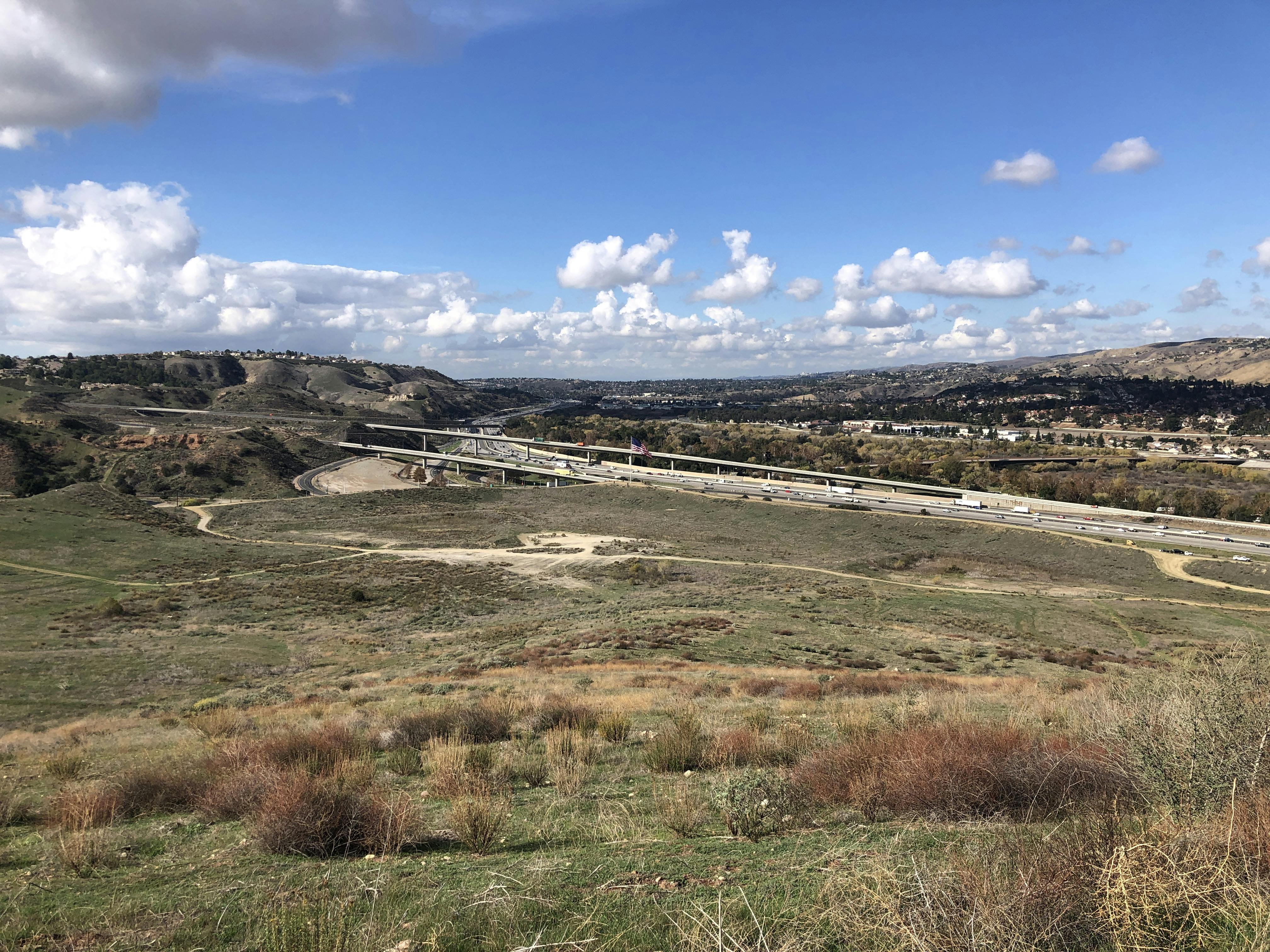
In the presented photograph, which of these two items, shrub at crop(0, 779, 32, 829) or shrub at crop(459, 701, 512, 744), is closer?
shrub at crop(0, 779, 32, 829)

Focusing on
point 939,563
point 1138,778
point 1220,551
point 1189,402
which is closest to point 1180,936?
point 1138,778

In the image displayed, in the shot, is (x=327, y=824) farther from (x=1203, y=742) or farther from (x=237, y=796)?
(x=1203, y=742)

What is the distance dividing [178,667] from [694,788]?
22644mm

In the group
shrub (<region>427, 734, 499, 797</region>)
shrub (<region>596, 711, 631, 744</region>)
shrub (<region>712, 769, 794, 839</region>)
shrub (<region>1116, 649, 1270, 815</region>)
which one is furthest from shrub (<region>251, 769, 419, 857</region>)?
shrub (<region>1116, 649, 1270, 815</region>)

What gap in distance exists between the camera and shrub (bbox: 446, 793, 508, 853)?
5.73m

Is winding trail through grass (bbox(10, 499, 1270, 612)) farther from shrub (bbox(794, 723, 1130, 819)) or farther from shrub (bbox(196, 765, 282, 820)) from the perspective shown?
shrub (bbox(196, 765, 282, 820))

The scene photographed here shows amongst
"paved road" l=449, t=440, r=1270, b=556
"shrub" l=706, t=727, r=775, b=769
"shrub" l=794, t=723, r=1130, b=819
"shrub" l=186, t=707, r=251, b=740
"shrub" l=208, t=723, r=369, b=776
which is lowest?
"paved road" l=449, t=440, r=1270, b=556

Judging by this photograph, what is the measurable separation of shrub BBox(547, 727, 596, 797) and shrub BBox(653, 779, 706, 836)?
1.16 metres

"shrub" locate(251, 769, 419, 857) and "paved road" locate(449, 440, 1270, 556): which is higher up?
"shrub" locate(251, 769, 419, 857)

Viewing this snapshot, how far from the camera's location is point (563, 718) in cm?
1107

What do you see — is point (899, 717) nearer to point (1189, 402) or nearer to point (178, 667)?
point (178, 667)

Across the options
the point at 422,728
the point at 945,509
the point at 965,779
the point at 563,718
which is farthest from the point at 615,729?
the point at 945,509

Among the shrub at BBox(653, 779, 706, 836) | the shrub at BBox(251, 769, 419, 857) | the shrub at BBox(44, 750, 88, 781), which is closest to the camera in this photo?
the shrub at BBox(251, 769, 419, 857)

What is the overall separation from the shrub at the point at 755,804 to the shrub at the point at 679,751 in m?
2.06
